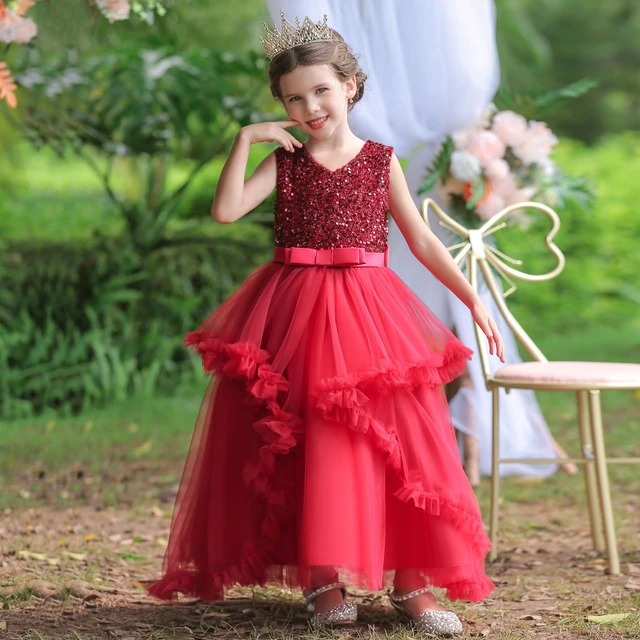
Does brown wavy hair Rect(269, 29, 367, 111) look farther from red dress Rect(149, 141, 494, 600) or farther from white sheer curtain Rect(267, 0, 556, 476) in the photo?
white sheer curtain Rect(267, 0, 556, 476)

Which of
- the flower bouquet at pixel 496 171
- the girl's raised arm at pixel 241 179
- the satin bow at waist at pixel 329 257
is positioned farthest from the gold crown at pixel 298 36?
the flower bouquet at pixel 496 171

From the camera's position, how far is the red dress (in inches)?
98.0

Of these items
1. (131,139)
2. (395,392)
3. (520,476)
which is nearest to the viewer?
(395,392)

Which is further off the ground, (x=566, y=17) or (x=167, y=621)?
(x=566, y=17)

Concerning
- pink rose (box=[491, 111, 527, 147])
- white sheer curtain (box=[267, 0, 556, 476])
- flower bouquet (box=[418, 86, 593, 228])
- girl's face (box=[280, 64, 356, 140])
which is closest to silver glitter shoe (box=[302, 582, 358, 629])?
girl's face (box=[280, 64, 356, 140])

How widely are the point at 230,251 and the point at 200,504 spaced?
4536 millimetres

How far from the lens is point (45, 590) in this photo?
3027 millimetres

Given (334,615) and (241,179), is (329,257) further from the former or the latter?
(334,615)

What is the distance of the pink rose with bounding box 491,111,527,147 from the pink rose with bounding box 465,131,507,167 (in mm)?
51

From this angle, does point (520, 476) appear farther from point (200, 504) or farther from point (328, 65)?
point (328, 65)

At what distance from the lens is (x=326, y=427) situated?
2.51m

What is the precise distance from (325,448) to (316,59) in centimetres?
102

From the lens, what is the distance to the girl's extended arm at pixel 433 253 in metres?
2.73

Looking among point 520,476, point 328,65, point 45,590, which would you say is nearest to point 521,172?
point 520,476
